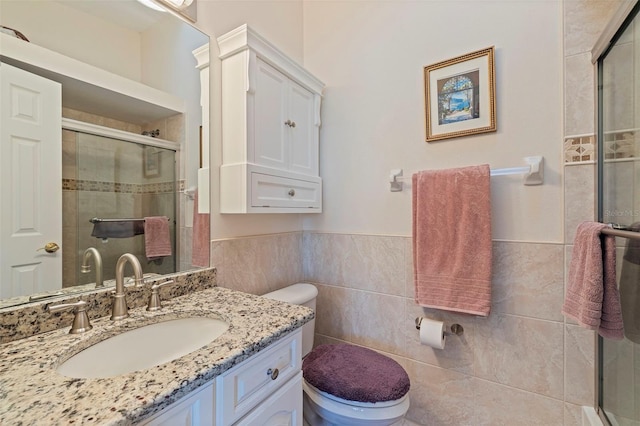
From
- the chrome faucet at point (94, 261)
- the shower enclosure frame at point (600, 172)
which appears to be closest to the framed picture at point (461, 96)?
the shower enclosure frame at point (600, 172)

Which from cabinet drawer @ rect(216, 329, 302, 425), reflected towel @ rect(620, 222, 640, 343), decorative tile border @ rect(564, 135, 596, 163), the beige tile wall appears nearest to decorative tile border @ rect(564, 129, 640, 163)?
decorative tile border @ rect(564, 135, 596, 163)

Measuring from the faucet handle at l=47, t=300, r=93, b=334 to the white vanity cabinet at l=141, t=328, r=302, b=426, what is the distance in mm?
430

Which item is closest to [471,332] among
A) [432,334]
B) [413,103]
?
[432,334]

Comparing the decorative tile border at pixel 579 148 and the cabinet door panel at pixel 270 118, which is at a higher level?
the cabinet door panel at pixel 270 118

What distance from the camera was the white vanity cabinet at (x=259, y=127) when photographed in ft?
3.97

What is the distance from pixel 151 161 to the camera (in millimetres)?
1066

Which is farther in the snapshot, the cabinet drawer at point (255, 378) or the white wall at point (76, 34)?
the white wall at point (76, 34)

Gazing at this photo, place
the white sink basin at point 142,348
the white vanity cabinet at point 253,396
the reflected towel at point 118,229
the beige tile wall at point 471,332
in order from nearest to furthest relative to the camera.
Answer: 1. the white vanity cabinet at point 253,396
2. the white sink basin at point 142,348
3. the reflected towel at point 118,229
4. the beige tile wall at point 471,332

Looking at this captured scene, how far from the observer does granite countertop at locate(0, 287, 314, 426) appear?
47 cm

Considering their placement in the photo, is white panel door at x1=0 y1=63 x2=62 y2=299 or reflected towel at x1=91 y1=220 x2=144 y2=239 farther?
reflected towel at x1=91 y1=220 x2=144 y2=239

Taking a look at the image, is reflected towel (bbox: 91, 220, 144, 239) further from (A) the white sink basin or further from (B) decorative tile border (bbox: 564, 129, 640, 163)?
(B) decorative tile border (bbox: 564, 129, 640, 163)

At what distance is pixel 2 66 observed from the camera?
0.73 m

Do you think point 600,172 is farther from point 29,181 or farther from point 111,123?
point 29,181

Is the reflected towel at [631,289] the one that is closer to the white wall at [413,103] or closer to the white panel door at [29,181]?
the white wall at [413,103]
